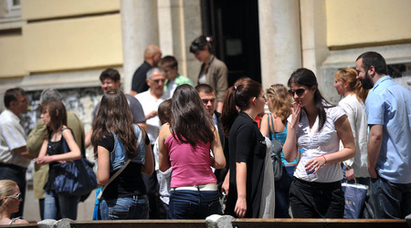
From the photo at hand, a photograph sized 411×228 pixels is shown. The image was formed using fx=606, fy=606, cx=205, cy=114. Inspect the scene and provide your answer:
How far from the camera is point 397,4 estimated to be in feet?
24.1

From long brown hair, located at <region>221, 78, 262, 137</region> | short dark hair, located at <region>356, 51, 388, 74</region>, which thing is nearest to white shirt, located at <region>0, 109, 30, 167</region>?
long brown hair, located at <region>221, 78, 262, 137</region>

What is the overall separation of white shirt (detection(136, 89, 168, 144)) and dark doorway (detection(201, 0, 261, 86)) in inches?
90.3

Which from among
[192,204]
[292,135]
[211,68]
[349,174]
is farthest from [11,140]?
[349,174]

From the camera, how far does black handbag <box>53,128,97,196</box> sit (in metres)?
6.46

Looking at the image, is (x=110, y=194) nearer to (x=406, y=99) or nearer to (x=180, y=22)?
(x=406, y=99)

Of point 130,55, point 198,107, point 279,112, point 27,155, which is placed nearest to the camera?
point 198,107

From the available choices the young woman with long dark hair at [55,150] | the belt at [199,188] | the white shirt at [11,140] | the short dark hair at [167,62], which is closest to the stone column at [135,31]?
the short dark hair at [167,62]

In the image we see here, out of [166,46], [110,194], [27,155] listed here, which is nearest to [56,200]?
[27,155]

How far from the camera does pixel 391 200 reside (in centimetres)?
509

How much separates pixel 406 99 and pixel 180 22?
181 inches

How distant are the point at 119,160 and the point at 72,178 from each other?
161 centimetres

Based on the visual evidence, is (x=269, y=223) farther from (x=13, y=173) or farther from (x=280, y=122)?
(x=13, y=173)

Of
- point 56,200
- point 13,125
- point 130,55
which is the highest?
point 130,55

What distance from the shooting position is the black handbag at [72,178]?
6.46 meters
